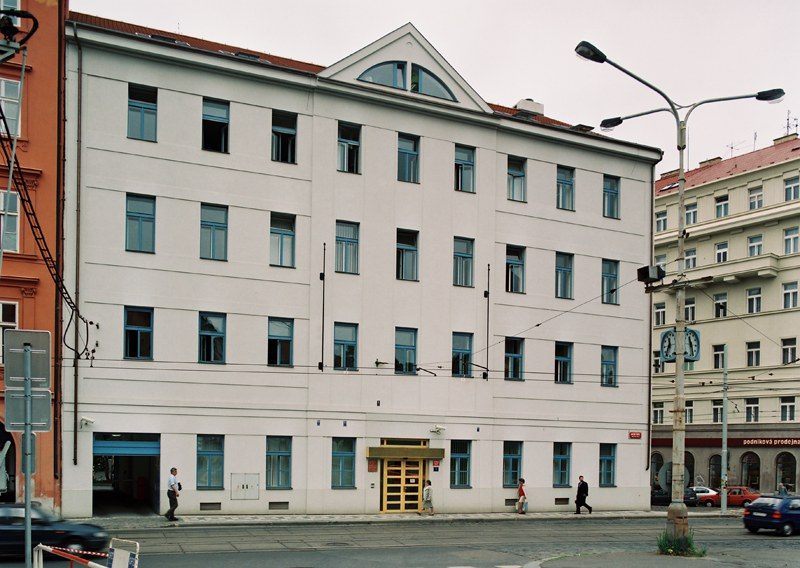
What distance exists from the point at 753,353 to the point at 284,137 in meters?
37.3

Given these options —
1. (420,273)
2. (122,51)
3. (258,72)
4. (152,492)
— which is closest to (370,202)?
(420,273)

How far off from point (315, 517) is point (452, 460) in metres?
6.90

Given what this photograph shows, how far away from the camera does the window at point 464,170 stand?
130 feet

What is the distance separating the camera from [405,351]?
37.5m

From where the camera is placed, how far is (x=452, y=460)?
125 ft

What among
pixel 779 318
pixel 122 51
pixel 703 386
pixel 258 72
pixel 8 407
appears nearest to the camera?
pixel 8 407

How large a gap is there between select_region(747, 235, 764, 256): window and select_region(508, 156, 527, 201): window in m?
26.1

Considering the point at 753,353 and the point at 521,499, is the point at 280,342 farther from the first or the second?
the point at 753,353

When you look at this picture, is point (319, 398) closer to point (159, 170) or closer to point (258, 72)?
point (159, 170)

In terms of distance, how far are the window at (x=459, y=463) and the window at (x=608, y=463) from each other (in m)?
7.40

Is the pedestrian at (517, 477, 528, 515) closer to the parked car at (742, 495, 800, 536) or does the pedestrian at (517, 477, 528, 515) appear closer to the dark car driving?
the parked car at (742, 495, 800, 536)

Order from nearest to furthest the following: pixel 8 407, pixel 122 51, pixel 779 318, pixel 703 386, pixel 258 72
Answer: pixel 8 407
pixel 122 51
pixel 258 72
pixel 779 318
pixel 703 386

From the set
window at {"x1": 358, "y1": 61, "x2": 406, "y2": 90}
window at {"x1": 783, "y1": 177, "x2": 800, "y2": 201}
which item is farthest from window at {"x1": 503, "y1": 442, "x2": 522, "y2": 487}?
window at {"x1": 783, "y1": 177, "x2": 800, "y2": 201}

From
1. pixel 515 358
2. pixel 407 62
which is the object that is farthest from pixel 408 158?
pixel 515 358
